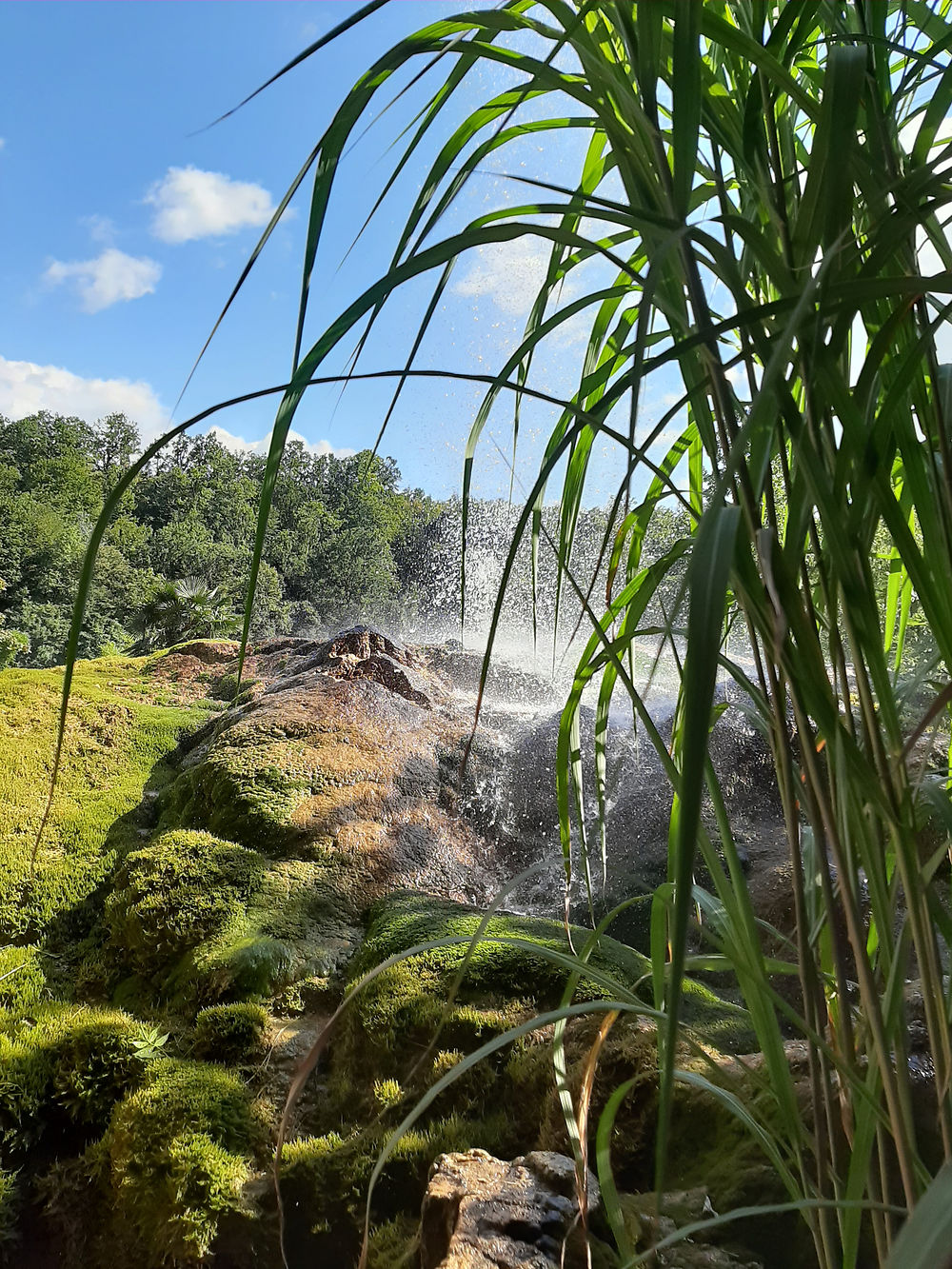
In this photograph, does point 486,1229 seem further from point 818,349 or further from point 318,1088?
point 818,349

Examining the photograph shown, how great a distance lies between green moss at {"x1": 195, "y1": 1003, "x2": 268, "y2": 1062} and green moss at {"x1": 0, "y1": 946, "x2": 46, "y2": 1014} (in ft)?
1.78

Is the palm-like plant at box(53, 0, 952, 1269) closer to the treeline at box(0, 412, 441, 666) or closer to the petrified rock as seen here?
the petrified rock

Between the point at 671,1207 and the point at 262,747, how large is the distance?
187 centimetres

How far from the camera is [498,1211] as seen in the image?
959mm

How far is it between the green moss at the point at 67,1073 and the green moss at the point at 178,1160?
0.09 meters

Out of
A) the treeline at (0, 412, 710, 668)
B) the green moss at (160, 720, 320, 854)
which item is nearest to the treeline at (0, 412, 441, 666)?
the treeline at (0, 412, 710, 668)

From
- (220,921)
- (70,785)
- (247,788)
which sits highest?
(247,788)

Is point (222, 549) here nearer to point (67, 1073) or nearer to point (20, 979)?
point (20, 979)

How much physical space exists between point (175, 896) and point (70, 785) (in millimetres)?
1042

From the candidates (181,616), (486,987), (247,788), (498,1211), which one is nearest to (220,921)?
(247,788)

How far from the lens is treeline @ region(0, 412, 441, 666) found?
12375 mm

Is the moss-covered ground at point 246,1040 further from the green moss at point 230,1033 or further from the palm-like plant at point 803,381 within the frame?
the palm-like plant at point 803,381

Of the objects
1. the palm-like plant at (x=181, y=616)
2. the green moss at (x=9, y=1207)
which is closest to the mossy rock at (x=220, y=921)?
the green moss at (x=9, y=1207)

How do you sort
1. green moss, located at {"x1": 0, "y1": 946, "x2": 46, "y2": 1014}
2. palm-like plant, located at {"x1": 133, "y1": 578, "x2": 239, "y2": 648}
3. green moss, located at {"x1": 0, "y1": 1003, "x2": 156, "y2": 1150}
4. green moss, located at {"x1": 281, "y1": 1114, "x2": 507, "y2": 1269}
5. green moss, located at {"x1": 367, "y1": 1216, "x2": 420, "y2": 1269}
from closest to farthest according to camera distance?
green moss, located at {"x1": 367, "y1": 1216, "x2": 420, "y2": 1269} → green moss, located at {"x1": 281, "y1": 1114, "x2": 507, "y2": 1269} → green moss, located at {"x1": 0, "y1": 1003, "x2": 156, "y2": 1150} → green moss, located at {"x1": 0, "y1": 946, "x2": 46, "y2": 1014} → palm-like plant, located at {"x1": 133, "y1": 578, "x2": 239, "y2": 648}
